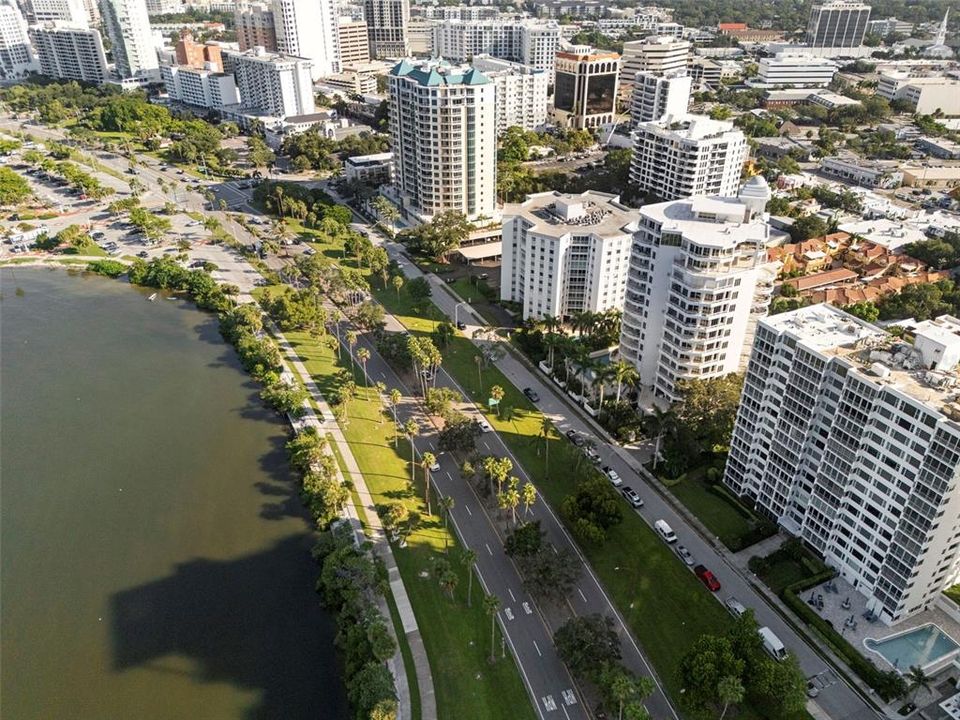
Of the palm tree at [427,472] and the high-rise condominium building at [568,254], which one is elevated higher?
the high-rise condominium building at [568,254]

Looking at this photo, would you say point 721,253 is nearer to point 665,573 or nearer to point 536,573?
point 665,573

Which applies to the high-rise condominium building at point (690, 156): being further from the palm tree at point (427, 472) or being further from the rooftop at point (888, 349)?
the palm tree at point (427, 472)

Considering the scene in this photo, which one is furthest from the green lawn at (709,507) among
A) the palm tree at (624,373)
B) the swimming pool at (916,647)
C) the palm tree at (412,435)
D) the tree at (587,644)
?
the palm tree at (412,435)

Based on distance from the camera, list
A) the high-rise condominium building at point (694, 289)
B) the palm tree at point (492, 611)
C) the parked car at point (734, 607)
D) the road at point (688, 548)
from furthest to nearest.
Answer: the high-rise condominium building at point (694, 289) → the parked car at point (734, 607) → the palm tree at point (492, 611) → the road at point (688, 548)

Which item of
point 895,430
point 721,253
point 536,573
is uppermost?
point 721,253

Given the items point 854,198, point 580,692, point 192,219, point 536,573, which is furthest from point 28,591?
point 854,198

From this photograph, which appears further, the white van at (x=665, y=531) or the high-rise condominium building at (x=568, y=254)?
the high-rise condominium building at (x=568, y=254)

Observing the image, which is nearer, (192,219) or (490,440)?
(490,440)

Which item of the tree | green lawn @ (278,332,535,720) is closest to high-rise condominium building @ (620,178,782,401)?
green lawn @ (278,332,535,720)

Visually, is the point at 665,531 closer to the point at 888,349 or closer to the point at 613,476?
the point at 613,476
